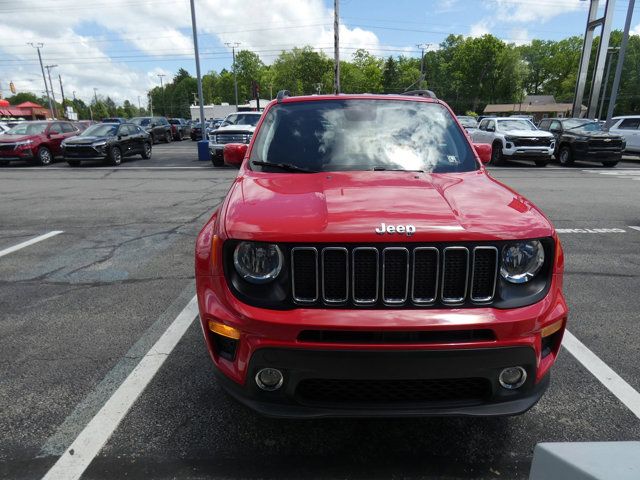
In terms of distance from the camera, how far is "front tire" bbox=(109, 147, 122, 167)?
1729 centimetres

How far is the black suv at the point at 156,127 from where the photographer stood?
105ft

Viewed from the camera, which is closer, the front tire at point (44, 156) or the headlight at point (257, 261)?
the headlight at point (257, 261)

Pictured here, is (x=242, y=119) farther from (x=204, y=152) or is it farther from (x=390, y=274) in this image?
(x=390, y=274)

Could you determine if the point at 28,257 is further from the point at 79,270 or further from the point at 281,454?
the point at 281,454

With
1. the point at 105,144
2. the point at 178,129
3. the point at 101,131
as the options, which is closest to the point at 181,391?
the point at 105,144

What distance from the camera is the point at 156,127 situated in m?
32.3

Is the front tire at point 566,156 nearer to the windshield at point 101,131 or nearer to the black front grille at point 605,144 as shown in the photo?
the black front grille at point 605,144

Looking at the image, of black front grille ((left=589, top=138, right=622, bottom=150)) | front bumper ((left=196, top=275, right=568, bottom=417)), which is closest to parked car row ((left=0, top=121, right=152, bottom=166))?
front bumper ((left=196, top=275, right=568, bottom=417))

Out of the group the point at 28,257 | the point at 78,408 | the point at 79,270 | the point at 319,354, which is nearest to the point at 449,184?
the point at 319,354

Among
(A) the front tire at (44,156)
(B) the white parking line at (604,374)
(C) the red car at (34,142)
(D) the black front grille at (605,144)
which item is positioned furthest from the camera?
(A) the front tire at (44,156)

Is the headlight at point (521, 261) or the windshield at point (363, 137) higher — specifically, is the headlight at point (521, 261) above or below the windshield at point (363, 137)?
below

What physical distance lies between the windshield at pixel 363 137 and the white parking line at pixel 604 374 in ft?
5.26

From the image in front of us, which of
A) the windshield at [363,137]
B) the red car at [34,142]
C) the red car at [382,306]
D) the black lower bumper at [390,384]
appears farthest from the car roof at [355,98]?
the red car at [34,142]

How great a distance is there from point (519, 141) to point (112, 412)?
17.3 m
